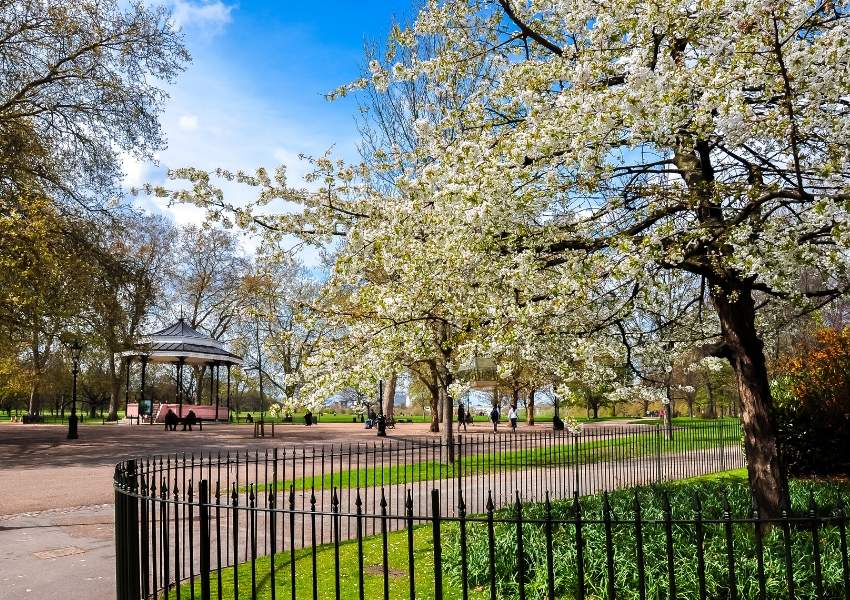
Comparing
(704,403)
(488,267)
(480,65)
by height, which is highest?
(480,65)

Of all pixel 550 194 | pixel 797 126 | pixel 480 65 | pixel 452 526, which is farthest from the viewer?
pixel 480 65

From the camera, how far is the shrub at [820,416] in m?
14.4

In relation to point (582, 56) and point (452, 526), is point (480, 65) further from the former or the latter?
point (452, 526)

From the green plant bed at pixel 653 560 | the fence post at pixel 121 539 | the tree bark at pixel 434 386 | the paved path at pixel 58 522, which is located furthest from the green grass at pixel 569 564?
the tree bark at pixel 434 386

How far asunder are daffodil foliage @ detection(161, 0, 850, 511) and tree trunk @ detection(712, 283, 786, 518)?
0.07 feet

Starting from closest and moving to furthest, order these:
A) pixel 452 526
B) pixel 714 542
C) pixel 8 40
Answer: pixel 714 542, pixel 452 526, pixel 8 40

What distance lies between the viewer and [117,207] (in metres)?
23.0

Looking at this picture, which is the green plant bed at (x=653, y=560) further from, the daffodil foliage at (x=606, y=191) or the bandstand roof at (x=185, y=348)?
the bandstand roof at (x=185, y=348)

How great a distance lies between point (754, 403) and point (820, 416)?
26.5 ft

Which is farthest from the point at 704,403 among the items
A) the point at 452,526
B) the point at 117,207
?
the point at 452,526

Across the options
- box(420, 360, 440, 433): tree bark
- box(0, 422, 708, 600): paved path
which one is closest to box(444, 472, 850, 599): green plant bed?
box(0, 422, 708, 600): paved path

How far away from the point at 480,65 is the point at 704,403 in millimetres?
57082

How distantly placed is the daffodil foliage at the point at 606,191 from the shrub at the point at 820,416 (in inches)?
255

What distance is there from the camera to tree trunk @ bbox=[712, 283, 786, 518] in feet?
25.6
